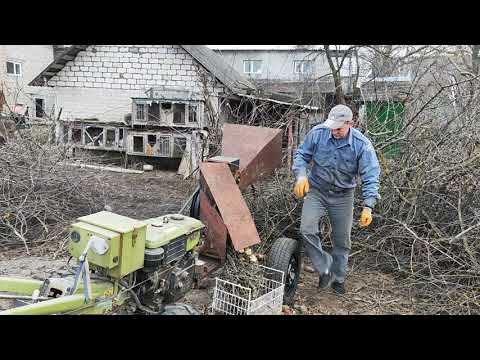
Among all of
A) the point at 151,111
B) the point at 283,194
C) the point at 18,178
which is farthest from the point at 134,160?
the point at 283,194

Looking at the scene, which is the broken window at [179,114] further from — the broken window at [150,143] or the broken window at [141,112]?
the broken window at [141,112]

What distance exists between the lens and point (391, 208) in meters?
5.09

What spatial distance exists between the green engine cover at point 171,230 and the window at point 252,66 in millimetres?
27176

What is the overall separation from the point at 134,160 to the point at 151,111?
1653 millimetres

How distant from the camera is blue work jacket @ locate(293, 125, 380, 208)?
152 inches

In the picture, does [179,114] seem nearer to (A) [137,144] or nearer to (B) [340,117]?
(A) [137,144]

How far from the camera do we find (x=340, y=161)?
13.1ft

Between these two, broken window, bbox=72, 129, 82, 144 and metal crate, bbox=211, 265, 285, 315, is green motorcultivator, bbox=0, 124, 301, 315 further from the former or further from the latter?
broken window, bbox=72, 129, 82, 144

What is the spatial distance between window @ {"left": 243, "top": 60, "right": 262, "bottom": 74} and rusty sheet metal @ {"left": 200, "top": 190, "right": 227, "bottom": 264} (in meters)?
26.9

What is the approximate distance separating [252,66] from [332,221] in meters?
27.3

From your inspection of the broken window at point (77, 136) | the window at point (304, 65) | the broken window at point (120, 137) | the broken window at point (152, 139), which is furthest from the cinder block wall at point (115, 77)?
the window at point (304, 65)

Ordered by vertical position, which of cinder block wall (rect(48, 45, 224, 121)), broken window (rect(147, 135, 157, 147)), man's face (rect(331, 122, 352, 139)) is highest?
cinder block wall (rect(48, 45, 224, 121))

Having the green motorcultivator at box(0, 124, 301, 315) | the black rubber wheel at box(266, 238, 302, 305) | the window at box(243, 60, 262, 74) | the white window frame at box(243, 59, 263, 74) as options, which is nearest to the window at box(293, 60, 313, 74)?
the green motorcultivator at box(0, 124, 301, 315)

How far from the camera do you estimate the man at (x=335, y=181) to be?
12.7 feet
